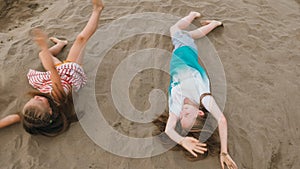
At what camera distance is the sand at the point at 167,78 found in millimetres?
3371

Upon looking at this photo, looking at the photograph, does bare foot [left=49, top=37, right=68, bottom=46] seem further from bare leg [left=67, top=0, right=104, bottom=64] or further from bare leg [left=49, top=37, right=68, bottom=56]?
bare leg [left=67, top=0, right=104, bottom=64]

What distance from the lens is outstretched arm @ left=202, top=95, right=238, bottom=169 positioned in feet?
10.4

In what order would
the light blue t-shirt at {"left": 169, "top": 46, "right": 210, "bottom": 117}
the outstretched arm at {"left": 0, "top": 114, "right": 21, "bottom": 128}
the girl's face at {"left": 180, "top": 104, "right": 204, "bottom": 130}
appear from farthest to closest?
the light blue t-shirt at {"left": 169, "top": 46, "right": 210, "bottom": 117} → the outstretched arm at {"left": 0, "top": 114, "right": 21, "bottom": 128} → the girl's face at {"left": 180, "top": 104, "right": 204, "bottom": 130}

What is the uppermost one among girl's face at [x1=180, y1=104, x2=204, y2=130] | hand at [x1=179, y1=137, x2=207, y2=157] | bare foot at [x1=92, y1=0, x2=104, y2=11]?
bare foot at [x1=92, y1=0, x2=104, y2=11]

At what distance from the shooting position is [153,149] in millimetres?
3412

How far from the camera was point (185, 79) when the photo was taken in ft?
12.6

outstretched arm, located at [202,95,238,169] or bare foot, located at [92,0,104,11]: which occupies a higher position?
bare foot, located at [92,0,104,11]

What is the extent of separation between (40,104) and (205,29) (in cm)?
246

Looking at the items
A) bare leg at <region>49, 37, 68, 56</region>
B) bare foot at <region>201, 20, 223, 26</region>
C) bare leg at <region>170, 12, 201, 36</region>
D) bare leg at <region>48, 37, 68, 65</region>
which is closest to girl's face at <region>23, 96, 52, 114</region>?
bare leg at <region>48, 37, 68, 65</region>

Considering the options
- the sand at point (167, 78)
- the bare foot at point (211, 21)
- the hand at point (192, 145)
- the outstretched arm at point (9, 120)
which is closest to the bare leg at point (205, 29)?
the bare foot at point (211, 21)

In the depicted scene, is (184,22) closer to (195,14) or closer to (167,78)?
(195,14)

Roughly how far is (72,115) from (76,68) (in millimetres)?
560

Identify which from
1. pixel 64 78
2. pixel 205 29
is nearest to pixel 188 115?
pixel 64 78

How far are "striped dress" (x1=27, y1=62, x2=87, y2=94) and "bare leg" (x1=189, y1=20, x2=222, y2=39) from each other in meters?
1.63
